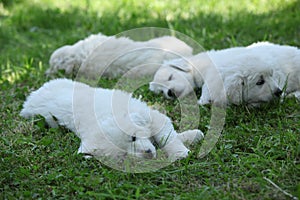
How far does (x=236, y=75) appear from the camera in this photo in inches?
183

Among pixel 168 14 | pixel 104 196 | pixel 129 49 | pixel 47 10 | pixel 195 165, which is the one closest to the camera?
pixel 104 196

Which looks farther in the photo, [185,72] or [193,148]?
[185,72]

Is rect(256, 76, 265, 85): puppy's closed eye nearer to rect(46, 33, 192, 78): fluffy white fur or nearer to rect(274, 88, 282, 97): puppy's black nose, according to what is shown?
rect(274, 88, 282, 97): puppy's black nose

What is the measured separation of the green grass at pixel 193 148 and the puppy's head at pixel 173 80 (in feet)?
0.37

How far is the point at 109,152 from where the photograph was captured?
11.8ft

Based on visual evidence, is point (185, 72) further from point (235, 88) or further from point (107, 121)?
point (107, 121)

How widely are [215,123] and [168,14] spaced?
12.6 feet

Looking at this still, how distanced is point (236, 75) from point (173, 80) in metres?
0.83

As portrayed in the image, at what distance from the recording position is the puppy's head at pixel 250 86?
4.57 metres

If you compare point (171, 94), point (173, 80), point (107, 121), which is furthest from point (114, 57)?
point (107, 121)

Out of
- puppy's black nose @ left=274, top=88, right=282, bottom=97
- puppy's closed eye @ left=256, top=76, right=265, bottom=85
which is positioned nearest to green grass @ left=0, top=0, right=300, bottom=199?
puppy's black nose @ left=274, top=88, right=282, bottom=97

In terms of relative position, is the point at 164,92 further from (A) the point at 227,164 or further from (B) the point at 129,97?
(A) the point at 227,164

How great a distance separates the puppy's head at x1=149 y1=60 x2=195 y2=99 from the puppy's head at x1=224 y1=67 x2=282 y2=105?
0.63 metres

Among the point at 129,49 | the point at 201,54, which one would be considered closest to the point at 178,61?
the point at 201,54
